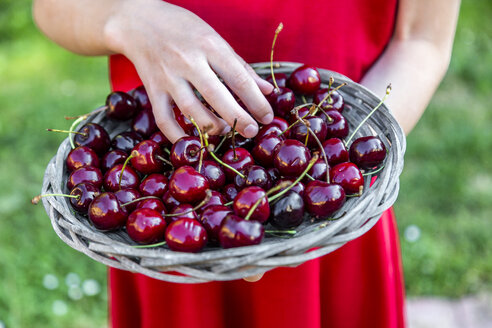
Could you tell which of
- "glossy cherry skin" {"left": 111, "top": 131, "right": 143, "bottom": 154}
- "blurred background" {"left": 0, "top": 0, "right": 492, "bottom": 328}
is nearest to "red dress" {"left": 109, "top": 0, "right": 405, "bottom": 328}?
"glossy cherry skin" {"left": 111, "top": 131, "right": 143, "bottom": 154}

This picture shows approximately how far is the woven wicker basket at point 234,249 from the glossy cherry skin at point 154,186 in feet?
0.34

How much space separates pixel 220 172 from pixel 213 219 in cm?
16

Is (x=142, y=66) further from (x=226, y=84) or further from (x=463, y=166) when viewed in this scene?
(x=463, y=166)

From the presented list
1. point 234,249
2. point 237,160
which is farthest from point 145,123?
point 234,249

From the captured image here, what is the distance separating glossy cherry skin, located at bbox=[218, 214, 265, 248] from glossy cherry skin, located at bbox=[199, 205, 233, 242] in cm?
4

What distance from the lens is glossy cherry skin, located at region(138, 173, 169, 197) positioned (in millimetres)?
1102

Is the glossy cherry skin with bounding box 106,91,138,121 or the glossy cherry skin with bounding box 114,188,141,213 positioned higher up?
the glossy cherry skin with bounding box 106,91,138,121

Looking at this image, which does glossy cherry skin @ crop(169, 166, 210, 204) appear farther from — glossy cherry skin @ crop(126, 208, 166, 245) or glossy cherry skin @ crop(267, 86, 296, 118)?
glossy cherry skin @ crop(267, 86, 296, 118)

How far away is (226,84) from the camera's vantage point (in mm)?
1093

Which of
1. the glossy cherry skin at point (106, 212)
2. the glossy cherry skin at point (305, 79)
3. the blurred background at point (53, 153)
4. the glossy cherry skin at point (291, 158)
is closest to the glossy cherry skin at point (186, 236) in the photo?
the glossy cherry skin at point (106, 212)

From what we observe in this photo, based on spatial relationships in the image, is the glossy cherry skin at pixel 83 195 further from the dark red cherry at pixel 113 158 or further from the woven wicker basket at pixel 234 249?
the dark red cherry at pixel 113 158

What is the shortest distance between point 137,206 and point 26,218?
1.70 meters

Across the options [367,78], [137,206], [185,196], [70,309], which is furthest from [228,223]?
[70,309]

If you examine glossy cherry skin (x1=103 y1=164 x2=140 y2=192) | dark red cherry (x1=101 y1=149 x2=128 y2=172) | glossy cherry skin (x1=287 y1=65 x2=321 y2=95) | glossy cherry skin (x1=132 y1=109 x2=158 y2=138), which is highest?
glossy cherry skin (x1=287 y1=65 x2=321 y2=95)
